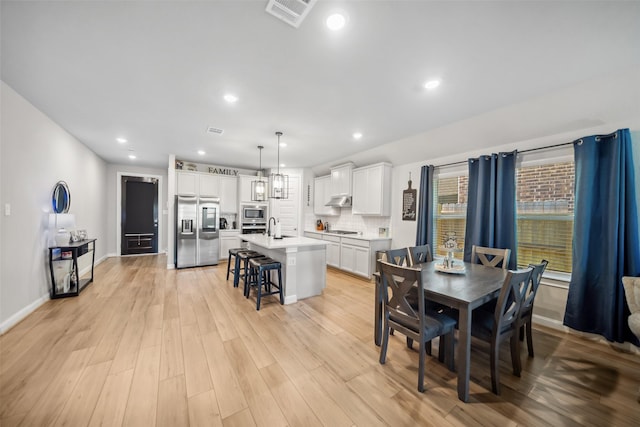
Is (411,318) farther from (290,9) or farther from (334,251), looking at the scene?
(334,251)

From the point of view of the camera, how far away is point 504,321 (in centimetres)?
186

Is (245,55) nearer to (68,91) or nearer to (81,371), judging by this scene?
(68,91)

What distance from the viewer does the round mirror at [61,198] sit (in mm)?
3578

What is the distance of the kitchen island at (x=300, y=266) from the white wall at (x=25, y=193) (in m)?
2.76

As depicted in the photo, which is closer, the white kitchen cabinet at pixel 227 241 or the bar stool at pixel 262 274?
the bar stool at pixel 262 274

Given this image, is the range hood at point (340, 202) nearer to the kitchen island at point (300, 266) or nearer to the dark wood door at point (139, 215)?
the kitchen island at point (300, 266)

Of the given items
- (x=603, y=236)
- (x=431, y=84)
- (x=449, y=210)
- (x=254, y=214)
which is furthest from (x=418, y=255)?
(x=254, y=214)

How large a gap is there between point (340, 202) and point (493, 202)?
316 cm

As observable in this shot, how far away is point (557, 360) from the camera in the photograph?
223 centimetres

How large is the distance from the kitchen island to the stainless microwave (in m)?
2.79

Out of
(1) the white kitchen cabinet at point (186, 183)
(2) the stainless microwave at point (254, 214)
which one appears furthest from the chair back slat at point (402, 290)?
→ (1) the white kitchen cabinet at point (186, 183)

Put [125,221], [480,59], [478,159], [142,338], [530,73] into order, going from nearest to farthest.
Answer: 1. [480,59]
2. [530,73]
3. [142,338]
4. [478,159]
5. [125,221]

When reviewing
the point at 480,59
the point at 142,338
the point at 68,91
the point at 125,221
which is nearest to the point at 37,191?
the point at 68,91

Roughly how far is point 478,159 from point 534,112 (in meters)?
0.95
